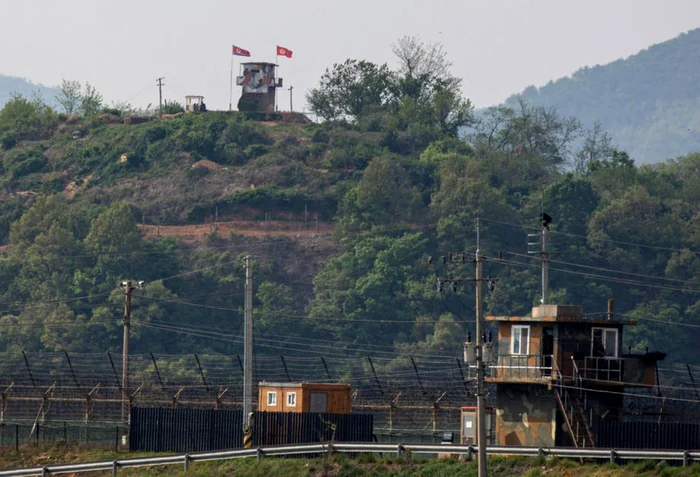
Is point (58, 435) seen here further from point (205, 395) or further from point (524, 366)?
point (524, 366)

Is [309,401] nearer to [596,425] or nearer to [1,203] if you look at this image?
[596,425]

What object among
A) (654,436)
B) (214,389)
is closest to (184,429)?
(654,436)

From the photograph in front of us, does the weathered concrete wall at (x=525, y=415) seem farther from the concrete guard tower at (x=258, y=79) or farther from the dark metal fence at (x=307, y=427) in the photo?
the concrete guard tower at (x=258, y=79)

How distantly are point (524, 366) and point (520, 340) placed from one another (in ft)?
3.76

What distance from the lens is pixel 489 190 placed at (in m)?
178

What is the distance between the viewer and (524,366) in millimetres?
64000

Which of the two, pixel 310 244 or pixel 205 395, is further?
pixel 310 244

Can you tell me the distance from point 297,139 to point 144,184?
20.2 meters

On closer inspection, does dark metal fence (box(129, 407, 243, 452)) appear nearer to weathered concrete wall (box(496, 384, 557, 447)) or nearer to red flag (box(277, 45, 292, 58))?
weathered concrete wall (box(496, 384, 557, 447))

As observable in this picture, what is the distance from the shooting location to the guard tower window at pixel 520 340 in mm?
64375

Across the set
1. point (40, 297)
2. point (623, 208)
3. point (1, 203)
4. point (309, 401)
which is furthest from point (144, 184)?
point (309, 401)

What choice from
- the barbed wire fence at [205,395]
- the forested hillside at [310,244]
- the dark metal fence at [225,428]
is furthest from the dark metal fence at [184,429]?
the forested hillside at [310,244]

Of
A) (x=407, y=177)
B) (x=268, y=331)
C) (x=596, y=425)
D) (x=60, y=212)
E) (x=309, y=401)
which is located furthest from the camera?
(x=407, y=177)

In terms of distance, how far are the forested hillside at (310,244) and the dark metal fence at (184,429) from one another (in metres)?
85.7
